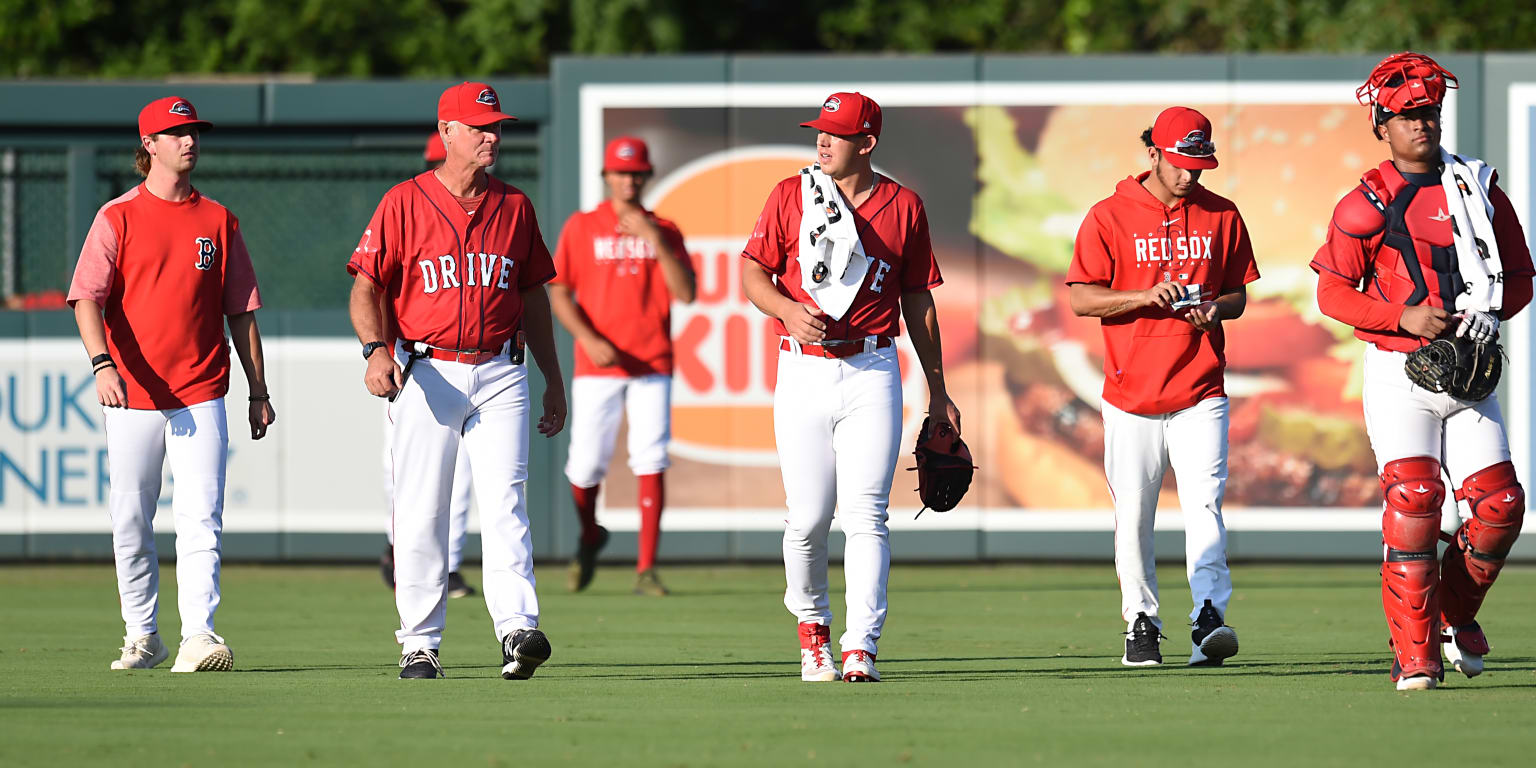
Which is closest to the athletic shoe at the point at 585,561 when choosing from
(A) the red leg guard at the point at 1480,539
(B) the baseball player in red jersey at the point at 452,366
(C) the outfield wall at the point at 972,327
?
(C) the outfield wall at the point at 972,327

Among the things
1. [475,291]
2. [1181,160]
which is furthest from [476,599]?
[1181,160]

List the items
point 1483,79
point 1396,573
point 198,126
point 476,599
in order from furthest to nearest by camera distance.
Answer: point 1483,79 → point 476,599 → point 198,126 → point 1396,573

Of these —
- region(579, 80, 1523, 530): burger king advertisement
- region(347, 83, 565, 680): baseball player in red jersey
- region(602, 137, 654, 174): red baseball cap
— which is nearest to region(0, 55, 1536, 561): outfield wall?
region(579, 80, 1523, 530): burger king advertisement

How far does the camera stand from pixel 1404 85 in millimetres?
6965

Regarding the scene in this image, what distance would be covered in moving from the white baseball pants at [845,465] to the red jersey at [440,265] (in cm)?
110

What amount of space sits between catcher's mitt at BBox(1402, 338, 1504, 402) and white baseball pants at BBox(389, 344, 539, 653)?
3164 millimetres

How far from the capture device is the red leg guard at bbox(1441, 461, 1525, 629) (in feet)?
22.9

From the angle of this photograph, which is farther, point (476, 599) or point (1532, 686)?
point (476, 599)

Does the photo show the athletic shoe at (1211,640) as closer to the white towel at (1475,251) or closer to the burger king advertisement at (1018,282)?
→ the white towel at (1475,251)

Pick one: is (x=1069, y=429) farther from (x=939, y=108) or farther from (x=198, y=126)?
(x=198, y=126)

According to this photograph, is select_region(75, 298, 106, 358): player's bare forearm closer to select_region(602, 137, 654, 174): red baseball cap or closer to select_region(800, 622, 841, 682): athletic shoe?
select_region(800, 622, 841, 682): athletic shoe

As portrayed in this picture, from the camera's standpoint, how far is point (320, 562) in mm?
13898

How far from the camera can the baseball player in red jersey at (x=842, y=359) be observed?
7293 mm

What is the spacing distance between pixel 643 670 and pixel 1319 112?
7138mm
